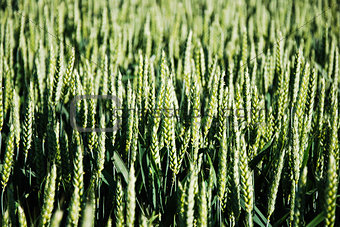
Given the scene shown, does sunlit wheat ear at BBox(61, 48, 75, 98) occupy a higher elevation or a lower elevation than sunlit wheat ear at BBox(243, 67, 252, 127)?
higher

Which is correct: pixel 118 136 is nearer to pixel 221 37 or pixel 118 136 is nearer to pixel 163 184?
pixel 163 184

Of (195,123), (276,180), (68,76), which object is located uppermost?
(68,76)

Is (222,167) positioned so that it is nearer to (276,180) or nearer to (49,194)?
(276,180)

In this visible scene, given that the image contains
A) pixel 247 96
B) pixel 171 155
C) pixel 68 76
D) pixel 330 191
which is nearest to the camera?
pixel 330 191

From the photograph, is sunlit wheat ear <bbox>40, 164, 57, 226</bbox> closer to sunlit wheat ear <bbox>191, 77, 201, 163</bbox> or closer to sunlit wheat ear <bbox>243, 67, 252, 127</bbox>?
sunlit wheat ear <bbox>191, 77, 201, 163</bbox>

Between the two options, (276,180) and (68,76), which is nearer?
(276,180)

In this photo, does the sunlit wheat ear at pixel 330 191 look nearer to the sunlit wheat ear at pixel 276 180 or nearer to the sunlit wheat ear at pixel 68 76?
the sunlit wheat ear at pixel 276 180

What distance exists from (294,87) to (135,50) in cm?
128

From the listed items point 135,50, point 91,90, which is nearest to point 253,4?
point 135,50

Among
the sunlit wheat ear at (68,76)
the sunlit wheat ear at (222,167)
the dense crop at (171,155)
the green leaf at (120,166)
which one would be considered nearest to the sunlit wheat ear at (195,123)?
the dense crop at (171,155)

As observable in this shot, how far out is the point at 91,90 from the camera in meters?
1.25

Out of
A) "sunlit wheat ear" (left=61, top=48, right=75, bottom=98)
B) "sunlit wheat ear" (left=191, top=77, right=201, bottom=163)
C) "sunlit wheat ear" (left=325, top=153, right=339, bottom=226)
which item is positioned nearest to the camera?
"sunlit wheat ear" (left=325, top=153, right=339, bottom=226)

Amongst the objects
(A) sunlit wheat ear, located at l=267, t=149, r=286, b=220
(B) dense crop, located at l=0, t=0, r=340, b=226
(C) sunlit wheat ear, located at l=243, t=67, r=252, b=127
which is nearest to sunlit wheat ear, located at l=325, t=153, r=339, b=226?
(B) dense crop, located at l=0, t=0, r=340, b=226

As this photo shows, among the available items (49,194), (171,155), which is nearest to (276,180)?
(171,155)
